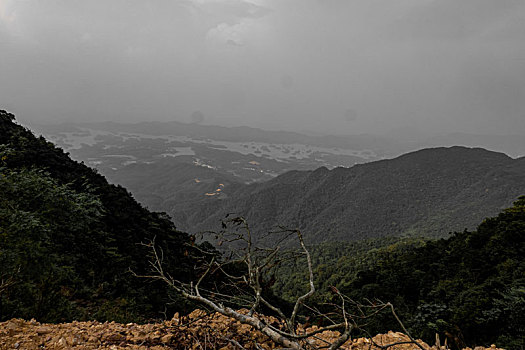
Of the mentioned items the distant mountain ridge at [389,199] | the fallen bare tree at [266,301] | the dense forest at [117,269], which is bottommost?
the distant mountain ridge at [389,199]

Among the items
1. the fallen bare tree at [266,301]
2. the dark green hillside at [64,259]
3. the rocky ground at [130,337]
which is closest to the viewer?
the fallen bare tree at [266,301]

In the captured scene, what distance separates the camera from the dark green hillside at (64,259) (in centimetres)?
461

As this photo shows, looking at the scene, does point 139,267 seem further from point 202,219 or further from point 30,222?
point 202,219

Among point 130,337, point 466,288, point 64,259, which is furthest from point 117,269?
point 466,288

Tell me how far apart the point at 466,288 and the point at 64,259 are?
13.4 m

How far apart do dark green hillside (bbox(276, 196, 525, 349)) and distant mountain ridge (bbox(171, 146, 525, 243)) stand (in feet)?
156

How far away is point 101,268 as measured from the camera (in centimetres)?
764

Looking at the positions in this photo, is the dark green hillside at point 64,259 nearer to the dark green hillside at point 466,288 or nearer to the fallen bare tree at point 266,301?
the fallen bare tree at point 266,301

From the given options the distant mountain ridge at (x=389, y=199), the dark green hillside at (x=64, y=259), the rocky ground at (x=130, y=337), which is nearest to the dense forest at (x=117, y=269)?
the dark green hillside at (x=64, y=259)

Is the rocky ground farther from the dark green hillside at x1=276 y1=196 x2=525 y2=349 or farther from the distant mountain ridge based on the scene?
the distant mountain ridge

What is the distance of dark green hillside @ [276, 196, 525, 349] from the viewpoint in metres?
6.83

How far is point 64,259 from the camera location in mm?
6875

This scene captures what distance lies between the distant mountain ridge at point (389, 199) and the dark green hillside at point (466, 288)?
1872 inches

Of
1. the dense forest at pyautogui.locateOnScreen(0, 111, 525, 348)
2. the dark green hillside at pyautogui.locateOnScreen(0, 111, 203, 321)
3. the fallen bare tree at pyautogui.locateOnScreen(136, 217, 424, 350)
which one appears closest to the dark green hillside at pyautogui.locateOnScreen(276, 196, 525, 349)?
the dense forest at pyautogui.locateOnScreen(0, 111, 525, 348)
